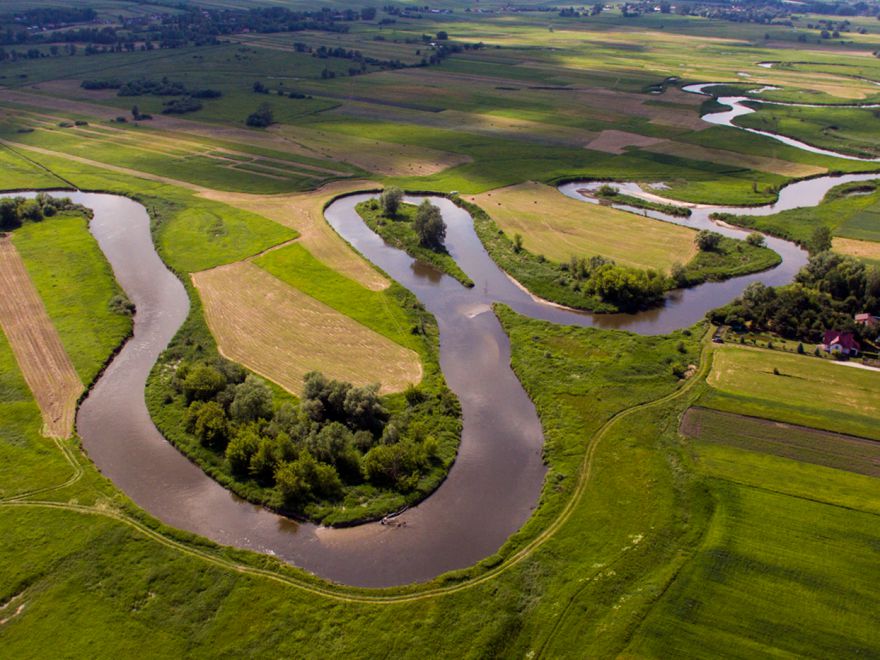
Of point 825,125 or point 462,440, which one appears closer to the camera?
point 462,440

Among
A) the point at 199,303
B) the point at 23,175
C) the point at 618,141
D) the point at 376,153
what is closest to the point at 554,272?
the point at 199,303

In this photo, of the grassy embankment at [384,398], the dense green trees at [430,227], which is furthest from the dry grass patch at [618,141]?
the grassy embankment at [384,398]

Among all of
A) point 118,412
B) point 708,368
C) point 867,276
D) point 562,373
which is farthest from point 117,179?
point 867,276

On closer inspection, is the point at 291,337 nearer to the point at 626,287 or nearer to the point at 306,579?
the point at 306,579

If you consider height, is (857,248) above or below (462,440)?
above

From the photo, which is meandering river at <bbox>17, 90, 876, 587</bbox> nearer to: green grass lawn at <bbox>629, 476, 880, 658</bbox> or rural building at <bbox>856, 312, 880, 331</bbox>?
green grass lawn at <bbox>629, 476, 880, 658</bbox>

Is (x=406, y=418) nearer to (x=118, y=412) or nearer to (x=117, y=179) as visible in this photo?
(x=118, y=412)

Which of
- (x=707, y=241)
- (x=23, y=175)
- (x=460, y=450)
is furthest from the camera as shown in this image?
(x=23, y=175)
